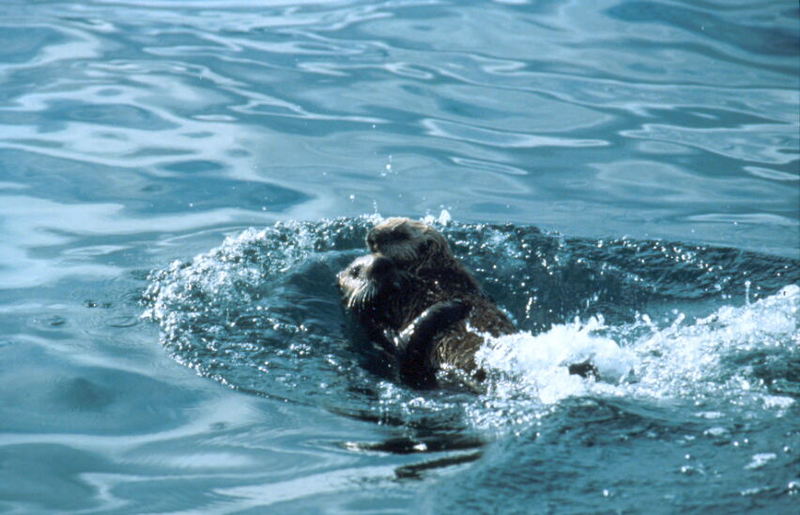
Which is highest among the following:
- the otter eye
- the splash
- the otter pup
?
the otter eye

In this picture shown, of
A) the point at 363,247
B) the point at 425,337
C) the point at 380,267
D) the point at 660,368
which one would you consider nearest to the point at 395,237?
the point at 380,267

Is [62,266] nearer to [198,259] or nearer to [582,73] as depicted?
[198,259]

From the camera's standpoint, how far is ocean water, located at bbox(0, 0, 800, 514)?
396 cm

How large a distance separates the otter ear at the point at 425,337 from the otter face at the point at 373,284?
0.49m

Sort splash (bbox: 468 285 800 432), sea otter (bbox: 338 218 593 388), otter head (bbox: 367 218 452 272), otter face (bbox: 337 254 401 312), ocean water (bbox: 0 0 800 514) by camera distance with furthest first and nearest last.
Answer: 1. otter head (bbox: 367 218 452 272)
2. otter face (bbox: 337 254 401 312)
3. sea otter (bbox: 338 218 593 388)
4. splash (bbox: 468 285 800 432)
5. ocean water (bbox: 0 0 800 514)

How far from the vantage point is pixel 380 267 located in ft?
19.5

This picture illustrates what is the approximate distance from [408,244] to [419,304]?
0.51 meters

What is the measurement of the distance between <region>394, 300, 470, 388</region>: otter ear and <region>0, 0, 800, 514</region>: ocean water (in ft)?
0.59

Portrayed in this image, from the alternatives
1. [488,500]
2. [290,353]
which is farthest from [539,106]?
[488,500]

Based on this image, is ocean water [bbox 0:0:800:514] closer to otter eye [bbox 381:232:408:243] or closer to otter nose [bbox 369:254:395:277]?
otter nose [bbox 369:254:395:277]

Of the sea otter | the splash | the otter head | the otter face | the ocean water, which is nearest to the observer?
the ocean water

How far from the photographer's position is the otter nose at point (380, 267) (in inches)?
235

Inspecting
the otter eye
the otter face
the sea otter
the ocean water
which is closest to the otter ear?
the sea otter

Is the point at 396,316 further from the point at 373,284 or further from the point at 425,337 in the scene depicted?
the point at 425,337
